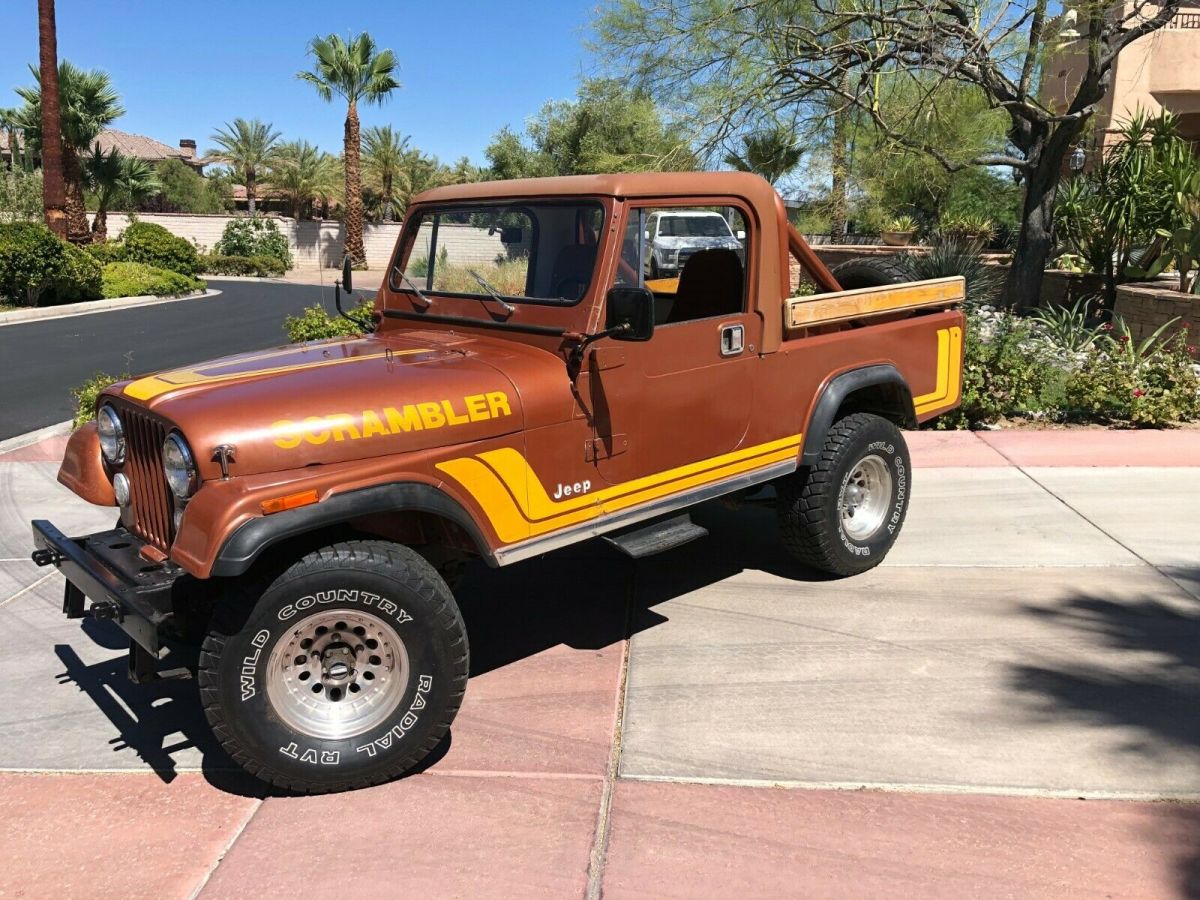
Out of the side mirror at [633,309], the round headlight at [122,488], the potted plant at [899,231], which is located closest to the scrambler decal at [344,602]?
the round headlight at [122,488]

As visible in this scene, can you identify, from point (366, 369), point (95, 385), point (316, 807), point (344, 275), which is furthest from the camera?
point (95, 385)

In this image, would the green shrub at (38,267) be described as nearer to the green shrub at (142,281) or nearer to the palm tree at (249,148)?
the green shrub at (142,281)

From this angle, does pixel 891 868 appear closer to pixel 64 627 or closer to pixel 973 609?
pixel 973 609

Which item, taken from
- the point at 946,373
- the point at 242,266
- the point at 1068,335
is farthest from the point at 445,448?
the point at 242,266

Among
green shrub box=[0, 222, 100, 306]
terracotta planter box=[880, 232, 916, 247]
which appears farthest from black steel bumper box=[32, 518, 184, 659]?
terracotta planter box=[880, 232, 916, 247]

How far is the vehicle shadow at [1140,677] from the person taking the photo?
11.1 feet

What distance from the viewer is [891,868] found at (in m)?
2.81

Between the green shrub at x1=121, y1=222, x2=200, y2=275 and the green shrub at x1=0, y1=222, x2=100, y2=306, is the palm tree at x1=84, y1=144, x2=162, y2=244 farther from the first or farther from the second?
the green shrub at x1=0, y1=222, x2=100, y2=306

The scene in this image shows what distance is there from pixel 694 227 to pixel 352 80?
32.5 m

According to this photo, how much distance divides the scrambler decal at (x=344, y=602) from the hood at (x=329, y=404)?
41 centimetres

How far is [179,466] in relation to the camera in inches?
123

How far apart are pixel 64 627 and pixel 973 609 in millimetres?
4207

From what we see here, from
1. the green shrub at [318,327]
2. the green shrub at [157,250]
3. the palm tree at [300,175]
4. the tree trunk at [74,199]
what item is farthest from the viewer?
the palm tree at [300,175]

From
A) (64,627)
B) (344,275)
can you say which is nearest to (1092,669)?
(344,275)
